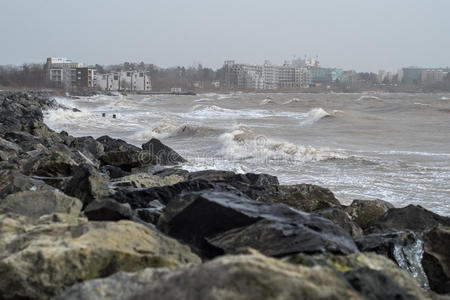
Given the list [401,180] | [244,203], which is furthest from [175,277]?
[401,180]

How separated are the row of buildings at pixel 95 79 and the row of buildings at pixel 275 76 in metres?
35.2

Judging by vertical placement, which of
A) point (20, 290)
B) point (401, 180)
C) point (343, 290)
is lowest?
point (401, 180)

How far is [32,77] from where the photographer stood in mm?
111438

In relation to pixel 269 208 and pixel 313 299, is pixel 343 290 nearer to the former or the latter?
pixel 313 299

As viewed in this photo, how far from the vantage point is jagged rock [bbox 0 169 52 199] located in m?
4.12

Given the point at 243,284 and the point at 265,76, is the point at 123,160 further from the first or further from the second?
the point at 265,76

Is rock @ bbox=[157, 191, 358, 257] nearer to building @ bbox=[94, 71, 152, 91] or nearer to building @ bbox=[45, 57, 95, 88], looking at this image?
building @ bbox=[45, 57, 95, 88]

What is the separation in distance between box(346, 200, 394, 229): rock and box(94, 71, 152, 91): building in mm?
127762

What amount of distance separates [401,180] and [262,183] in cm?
373

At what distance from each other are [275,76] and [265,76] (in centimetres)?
641

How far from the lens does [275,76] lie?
183 meters

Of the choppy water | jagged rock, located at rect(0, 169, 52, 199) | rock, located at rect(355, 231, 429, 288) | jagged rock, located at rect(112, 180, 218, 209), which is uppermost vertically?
jagged rock, located at rect(0, 169, 52, 199)

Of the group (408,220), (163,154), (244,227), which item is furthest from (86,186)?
(163,154)

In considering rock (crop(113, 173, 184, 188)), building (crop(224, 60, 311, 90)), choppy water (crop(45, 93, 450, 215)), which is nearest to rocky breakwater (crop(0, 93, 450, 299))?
rock (crop(113, 173, 184, 188))
